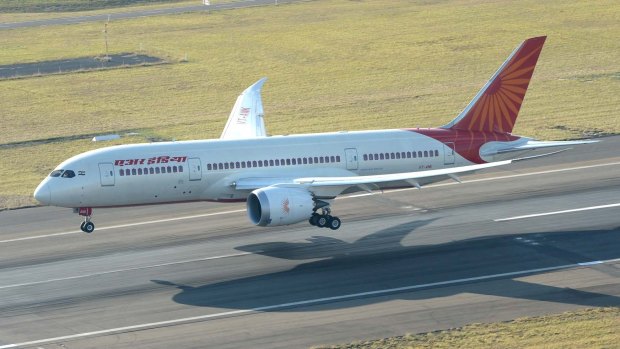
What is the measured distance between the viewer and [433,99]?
85938 millimetres

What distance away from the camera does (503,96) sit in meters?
56.9

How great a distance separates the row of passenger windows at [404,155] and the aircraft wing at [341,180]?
2198 millimetres

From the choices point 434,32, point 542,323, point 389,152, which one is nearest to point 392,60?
point 434,32

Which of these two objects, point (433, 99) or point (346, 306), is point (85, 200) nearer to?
point (346, 306)

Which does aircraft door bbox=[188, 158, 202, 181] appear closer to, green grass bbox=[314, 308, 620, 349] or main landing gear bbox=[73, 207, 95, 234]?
main landing gear bbox=[73, 207, 95, 234]

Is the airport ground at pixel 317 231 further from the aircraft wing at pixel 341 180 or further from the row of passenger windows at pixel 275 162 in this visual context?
the row of passenger windows at pixel 275 162

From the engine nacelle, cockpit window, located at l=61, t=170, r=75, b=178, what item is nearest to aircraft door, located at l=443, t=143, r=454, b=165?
the engine nacelle

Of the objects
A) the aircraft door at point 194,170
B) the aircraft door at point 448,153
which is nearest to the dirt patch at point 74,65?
the aircraft door at point 194,170

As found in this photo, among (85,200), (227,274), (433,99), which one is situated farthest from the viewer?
(433,99)

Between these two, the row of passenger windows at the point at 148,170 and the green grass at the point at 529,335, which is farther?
the row of passenger windows at the point at 148,170

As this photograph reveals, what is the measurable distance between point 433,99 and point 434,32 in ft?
91.9

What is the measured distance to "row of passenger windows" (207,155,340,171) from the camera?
52000 mm

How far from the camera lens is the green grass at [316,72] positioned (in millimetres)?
78875

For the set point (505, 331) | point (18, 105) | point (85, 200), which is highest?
point (18, 105)
